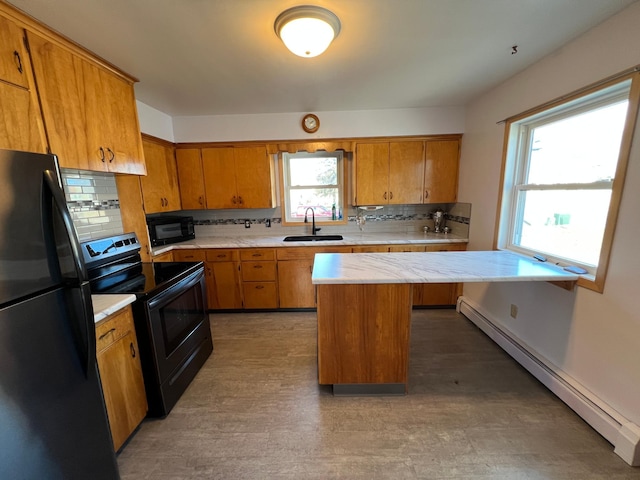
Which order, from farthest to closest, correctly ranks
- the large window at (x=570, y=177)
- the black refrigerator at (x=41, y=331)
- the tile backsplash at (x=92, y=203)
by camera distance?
the tile backsplash at (x=92, y=203)
the large window at (x=570, y=177)
the black refrigerator at (x=41, y=331)

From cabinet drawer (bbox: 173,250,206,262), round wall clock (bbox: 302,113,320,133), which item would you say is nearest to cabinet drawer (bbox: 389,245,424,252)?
round wall clock (bbox: 302,113,320,133)

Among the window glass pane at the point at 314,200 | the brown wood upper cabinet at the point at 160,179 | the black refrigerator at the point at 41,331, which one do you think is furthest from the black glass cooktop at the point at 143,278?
the window glass pane at the point at 314,200

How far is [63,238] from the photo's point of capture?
96 cm

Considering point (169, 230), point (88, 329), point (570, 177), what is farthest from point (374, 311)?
point (169, 230)

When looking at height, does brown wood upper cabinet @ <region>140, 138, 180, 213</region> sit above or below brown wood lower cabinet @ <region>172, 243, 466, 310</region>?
above

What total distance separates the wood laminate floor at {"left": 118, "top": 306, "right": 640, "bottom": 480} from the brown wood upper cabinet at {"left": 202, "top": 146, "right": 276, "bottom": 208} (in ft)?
6.31

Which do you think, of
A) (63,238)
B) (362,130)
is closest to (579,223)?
(362,130)

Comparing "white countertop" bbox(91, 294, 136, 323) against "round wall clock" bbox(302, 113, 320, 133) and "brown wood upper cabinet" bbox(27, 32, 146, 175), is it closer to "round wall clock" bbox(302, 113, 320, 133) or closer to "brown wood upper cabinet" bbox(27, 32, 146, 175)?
"brown wood upper cabinet" bbox(27, 32, 146, 175)

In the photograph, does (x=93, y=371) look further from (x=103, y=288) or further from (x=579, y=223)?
(x=579, y=223)

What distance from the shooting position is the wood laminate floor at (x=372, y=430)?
53.8 inches

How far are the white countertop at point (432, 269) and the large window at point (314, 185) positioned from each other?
5.36 feet

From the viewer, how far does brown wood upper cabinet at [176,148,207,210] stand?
3.23 metres

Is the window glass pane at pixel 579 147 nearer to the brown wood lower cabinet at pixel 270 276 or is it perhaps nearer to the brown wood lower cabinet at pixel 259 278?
the brown wood lower cabinet at pixel 270 276

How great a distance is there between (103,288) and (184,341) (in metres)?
0.65
